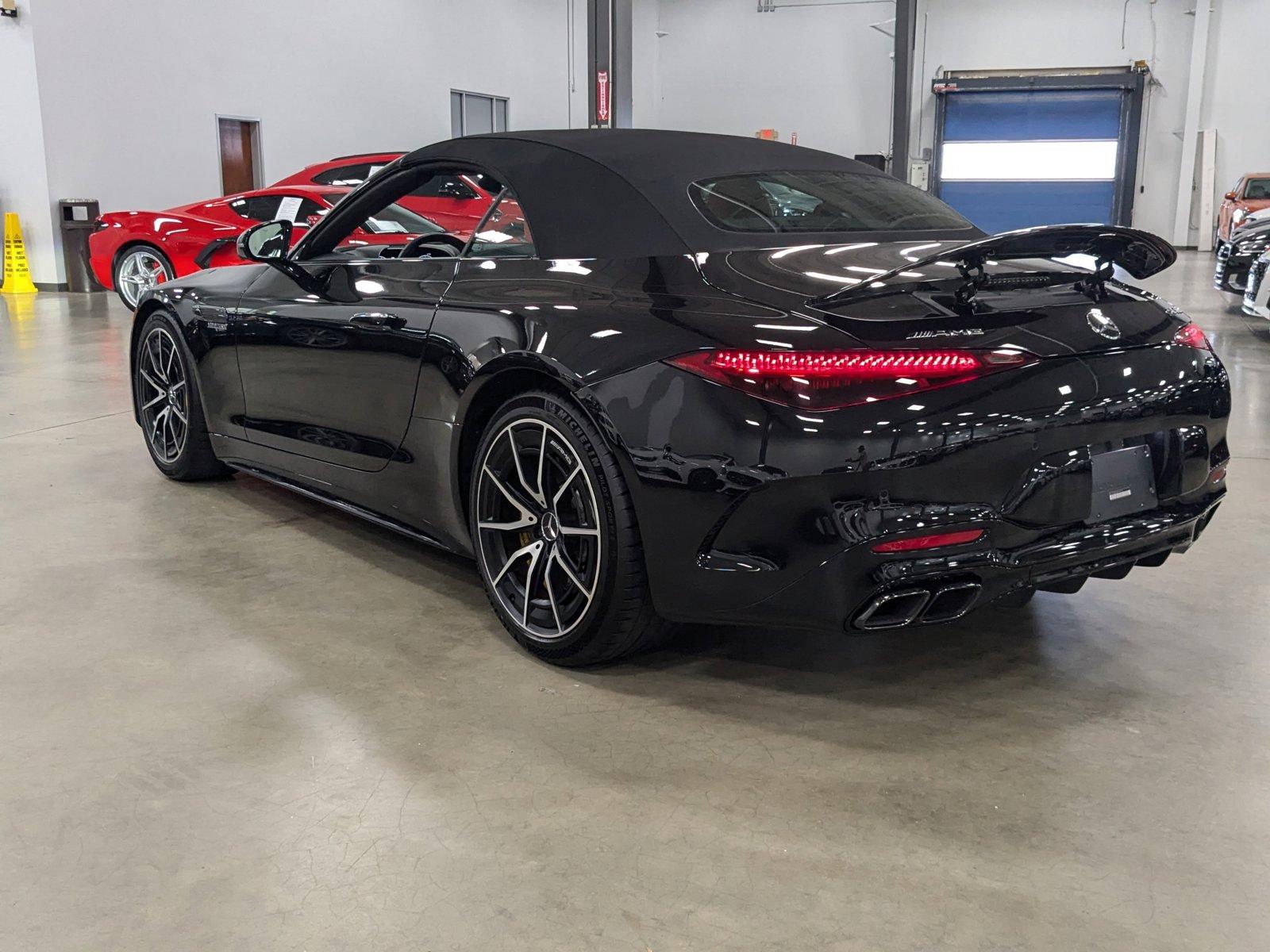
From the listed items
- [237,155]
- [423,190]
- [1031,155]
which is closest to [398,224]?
[423,190]

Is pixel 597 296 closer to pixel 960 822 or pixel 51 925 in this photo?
pixel 960 822

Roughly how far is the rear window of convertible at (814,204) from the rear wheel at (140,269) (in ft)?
30.4

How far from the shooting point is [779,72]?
26.6m

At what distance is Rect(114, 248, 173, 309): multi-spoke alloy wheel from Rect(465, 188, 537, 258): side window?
8934 millimetres

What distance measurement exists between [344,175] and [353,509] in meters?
8.79

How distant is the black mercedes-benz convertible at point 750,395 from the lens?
2148 mm

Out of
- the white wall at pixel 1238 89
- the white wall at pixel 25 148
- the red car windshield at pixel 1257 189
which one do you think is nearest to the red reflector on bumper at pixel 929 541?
the white wall at pixel 25 148

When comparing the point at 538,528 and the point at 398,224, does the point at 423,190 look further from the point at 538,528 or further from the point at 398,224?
the point at 538,528

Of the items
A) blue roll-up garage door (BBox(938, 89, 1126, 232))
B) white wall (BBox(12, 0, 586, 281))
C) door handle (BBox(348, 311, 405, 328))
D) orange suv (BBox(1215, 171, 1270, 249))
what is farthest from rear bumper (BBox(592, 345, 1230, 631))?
blue roll-up garage door (BBox(938, 89, 1126, 232))

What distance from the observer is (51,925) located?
67.7 inches

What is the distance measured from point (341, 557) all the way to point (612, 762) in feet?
5.31

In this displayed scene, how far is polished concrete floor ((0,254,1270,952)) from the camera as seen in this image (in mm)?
1748

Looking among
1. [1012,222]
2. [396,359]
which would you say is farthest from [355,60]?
[396,359]

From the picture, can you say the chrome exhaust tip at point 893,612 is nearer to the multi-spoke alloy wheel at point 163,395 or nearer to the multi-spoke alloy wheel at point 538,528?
the multi-spoke alloy wheel at point 538,528
